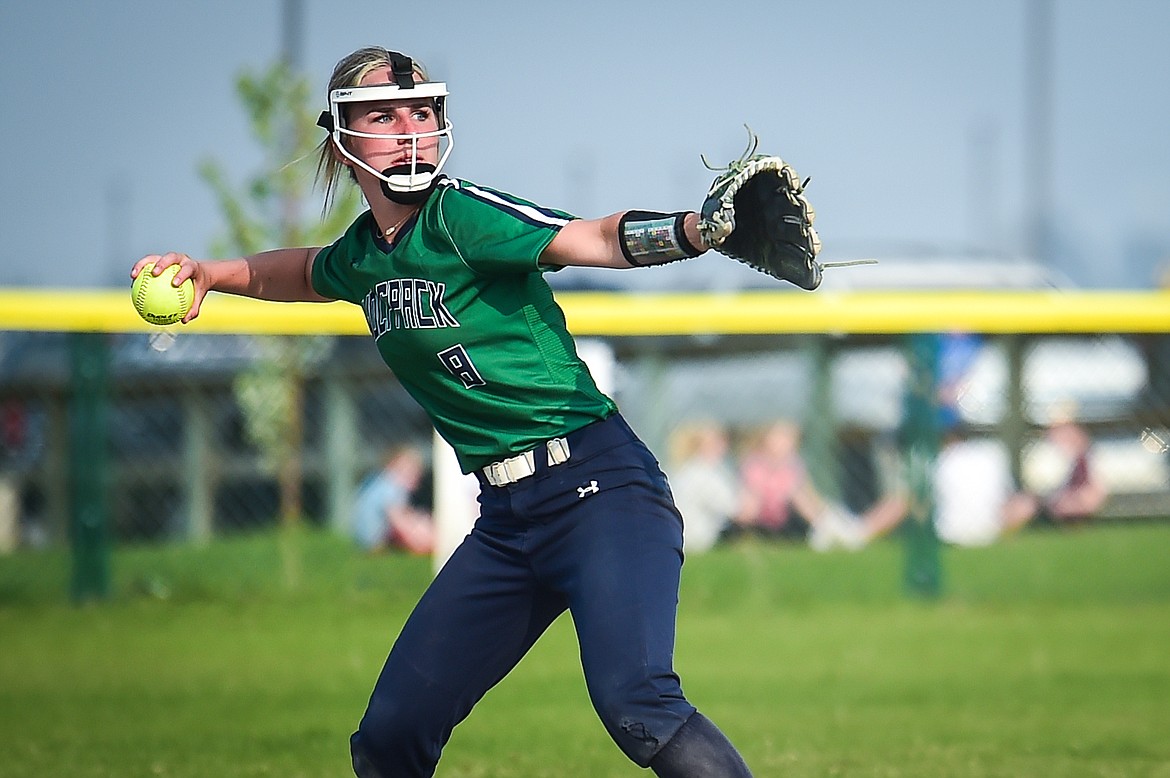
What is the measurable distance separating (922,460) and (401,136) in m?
7.21

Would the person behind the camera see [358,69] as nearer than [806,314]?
Yes

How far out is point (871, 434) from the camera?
1065 cm

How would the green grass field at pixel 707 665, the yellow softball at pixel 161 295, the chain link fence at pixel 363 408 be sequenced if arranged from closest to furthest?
the yellow softball at pixel 161 295, the green grass field at pixel 707 665, the chain link fence at pixel 363 408

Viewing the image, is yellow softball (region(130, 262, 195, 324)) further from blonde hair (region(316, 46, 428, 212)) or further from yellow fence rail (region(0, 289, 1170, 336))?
yellow fence rail (region(0, 289, 1170, 336))

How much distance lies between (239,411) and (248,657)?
3.55 metres

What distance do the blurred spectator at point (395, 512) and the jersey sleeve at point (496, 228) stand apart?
668cm

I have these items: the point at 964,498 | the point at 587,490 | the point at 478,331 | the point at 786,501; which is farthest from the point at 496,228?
the point at 964,498

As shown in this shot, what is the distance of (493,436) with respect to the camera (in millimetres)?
3762

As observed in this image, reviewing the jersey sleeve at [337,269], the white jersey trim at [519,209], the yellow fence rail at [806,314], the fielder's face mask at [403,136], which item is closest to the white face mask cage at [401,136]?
the fielder's face mask at [403,136]

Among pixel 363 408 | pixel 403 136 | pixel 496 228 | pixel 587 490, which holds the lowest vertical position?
pixel 363 408

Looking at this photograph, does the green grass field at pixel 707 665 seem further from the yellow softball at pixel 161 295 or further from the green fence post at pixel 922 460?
the yellow softball at pixel 161 295

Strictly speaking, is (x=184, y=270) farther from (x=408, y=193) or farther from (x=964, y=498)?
(x=964, y=498)

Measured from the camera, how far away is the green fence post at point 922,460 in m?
→ 10.3

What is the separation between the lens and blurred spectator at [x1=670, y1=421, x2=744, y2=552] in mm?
10375
